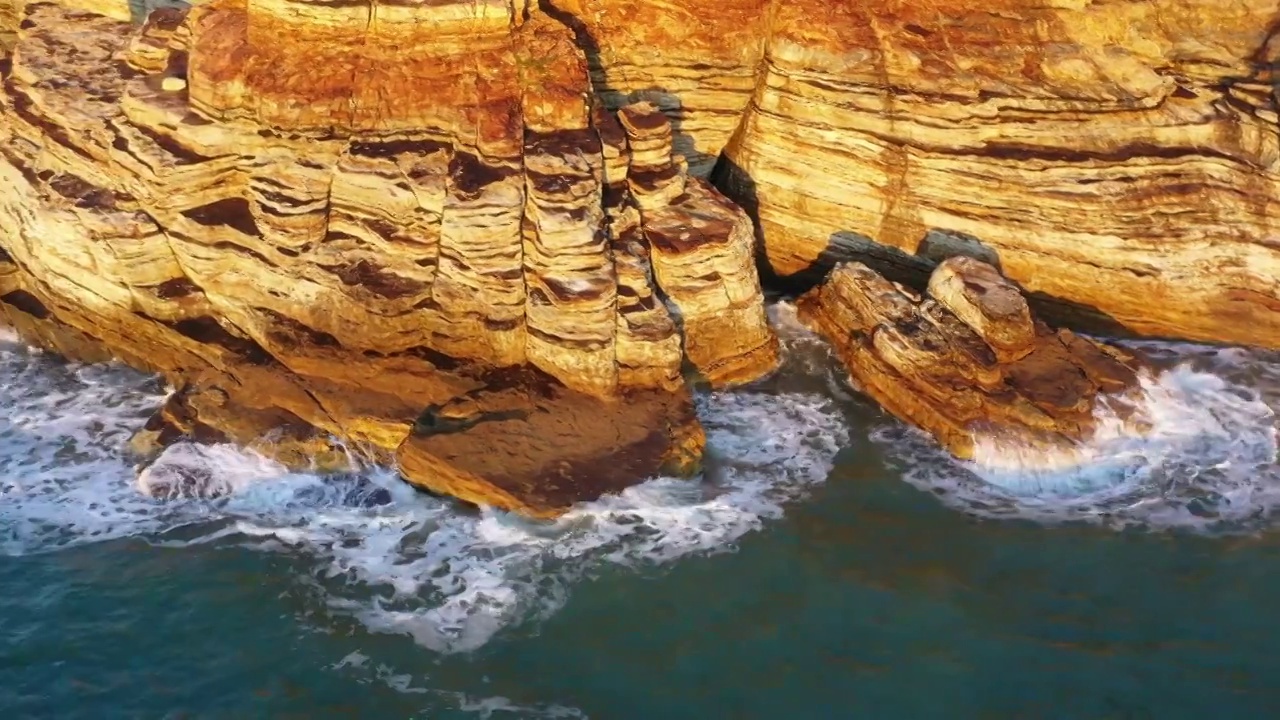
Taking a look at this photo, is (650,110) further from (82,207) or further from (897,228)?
(82,207)

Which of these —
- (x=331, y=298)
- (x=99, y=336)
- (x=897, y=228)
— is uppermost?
(x=897, y=228)

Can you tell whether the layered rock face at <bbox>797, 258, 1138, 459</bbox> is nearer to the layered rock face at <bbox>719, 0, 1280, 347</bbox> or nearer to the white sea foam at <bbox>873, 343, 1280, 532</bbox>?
the white sea foam at <bbox>873, 343, 1280, 532</bbox>

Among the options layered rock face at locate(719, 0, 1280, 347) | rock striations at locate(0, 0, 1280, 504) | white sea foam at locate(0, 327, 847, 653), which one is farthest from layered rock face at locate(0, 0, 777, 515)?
layered rock face at locate(719, 0, 1280, 347)

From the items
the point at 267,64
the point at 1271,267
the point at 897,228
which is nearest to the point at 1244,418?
the point at 1271,267

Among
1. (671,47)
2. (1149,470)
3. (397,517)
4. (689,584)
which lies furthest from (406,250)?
(1149,470)

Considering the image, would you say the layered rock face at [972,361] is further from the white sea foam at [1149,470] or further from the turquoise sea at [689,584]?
the turquoise sea at [689,584]

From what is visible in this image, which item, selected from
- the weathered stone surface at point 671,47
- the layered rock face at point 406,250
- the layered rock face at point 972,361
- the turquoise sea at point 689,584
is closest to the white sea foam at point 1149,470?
the turquoise sea at point 689,584

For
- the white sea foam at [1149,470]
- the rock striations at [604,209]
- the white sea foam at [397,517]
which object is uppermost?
the rock striations at [604,209]
